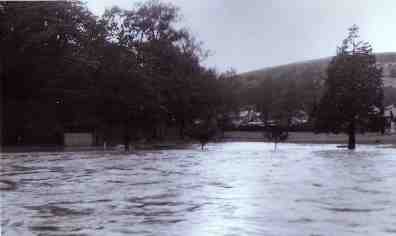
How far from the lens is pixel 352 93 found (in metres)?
44.5

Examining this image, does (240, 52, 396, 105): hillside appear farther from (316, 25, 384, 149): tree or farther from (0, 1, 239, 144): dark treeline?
(0, 1, 239, 144): dark treeline

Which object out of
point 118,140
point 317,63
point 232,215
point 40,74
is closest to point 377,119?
point 118,140

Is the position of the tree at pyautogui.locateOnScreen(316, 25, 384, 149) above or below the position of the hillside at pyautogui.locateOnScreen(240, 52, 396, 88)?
below

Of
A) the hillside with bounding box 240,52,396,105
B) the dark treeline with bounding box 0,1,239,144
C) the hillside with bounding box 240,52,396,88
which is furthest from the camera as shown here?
the hillside with bounding box 240,52,396,88

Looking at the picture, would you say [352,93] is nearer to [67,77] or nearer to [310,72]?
[67,77]

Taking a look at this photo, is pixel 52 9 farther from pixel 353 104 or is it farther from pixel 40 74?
pixel 353 104

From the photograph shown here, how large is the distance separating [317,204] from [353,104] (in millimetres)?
36400

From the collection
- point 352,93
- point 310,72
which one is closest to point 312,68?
point 310,72

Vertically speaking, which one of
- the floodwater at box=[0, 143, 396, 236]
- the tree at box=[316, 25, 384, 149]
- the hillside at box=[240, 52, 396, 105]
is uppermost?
the hillside at box=[240, 52, 396, 105]

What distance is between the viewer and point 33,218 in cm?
831

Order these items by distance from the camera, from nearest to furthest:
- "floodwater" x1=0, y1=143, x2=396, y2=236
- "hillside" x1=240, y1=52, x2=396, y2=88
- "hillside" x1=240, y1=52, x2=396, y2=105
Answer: "floodwater" x1=0, y1=143, x2=396, y2=236 < "hillside" x1=240, y1=52, x2=396, y2=105 < "hillside" x1=240, y1=52, x2=396, y2=88

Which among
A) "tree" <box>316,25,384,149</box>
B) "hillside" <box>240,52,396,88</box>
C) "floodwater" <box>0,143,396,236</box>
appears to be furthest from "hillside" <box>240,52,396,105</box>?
"floodwater" <box>0,143,396,236</box>

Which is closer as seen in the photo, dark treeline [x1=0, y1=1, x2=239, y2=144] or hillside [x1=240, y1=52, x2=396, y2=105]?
dark treeline [x1=0, y1=1, x2=239, y2=144]

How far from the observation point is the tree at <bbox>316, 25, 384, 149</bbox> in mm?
44656
